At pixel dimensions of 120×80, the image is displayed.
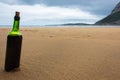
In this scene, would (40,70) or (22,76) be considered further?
(40,70)

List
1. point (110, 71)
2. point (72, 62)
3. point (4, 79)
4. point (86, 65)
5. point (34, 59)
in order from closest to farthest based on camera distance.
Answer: point (4, 79) → point (110, 71) → point (86, 65) → point (72, 62) → point (34, 59)

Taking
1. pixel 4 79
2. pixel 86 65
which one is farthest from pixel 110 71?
pixel 4 79

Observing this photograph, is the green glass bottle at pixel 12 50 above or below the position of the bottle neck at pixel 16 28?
below

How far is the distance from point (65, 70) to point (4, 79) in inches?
18.0

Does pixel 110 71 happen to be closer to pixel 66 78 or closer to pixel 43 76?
pixel 66 78

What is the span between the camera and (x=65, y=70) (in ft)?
5.40

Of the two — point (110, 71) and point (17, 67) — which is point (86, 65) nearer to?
point (110, 71)

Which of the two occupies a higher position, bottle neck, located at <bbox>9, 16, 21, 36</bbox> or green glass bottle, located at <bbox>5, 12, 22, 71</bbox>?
bottle neck, located at <bbox>9, 16, 21, 36</bbox>

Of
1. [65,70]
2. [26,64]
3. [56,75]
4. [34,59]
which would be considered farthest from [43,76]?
[34,59]

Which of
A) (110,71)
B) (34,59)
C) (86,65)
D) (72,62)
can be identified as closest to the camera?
(110,71)

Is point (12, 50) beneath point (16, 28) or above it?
beneath

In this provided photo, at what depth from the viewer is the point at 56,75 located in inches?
59.7

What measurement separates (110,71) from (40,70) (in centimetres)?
52

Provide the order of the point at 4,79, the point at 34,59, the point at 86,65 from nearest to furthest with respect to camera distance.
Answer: the point at 4,79
the point at 86,65
the point at 34,59
